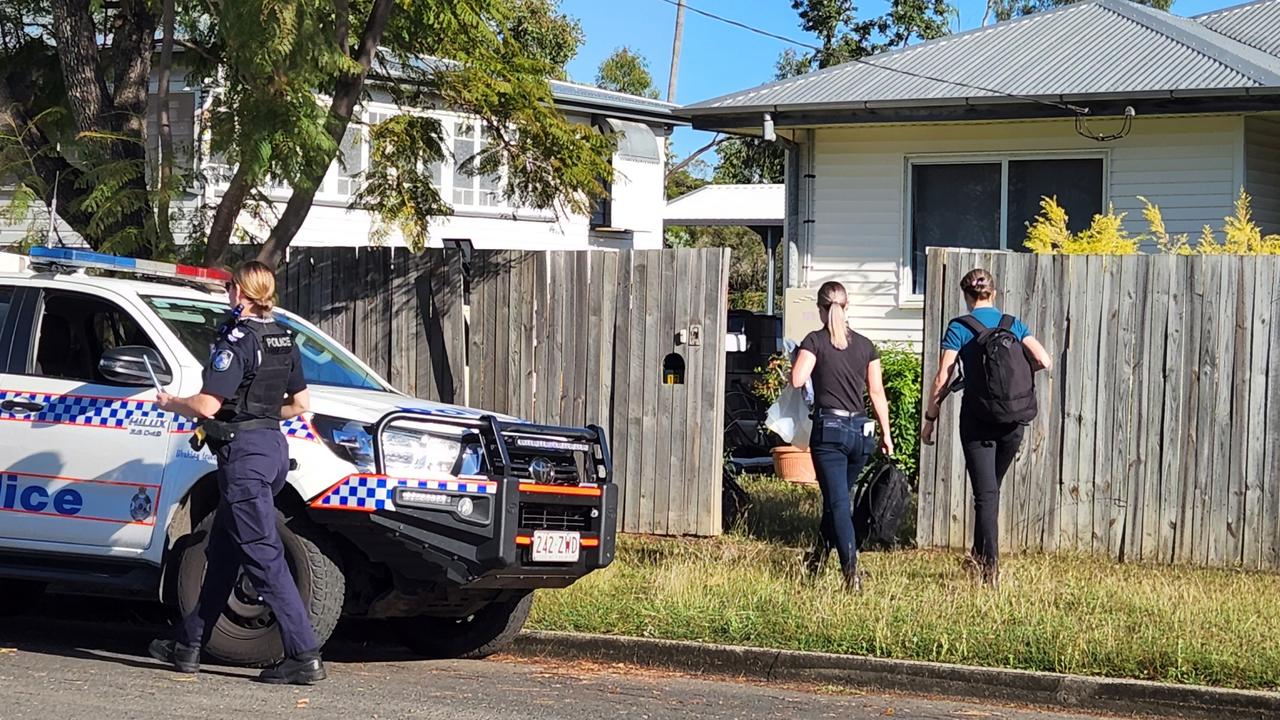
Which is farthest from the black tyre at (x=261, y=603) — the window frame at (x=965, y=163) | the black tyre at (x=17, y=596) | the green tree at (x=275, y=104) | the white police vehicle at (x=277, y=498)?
the window frame at (x=965, y=163)

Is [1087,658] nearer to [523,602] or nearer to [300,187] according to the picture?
[523,602]

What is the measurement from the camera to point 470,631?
8.35 metres

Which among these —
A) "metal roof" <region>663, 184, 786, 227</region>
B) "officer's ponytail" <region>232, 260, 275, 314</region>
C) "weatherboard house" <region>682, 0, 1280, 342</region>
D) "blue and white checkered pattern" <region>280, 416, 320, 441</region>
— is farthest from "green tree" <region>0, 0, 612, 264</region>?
→ "metal roof" <region>663, 184, 786, 227</region>

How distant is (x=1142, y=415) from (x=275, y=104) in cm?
586

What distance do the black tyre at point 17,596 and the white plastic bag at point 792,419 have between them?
4.39 metres

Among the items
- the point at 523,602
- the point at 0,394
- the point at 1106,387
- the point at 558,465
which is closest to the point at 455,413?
the point at 558,465

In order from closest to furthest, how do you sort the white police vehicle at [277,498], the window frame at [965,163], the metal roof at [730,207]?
the white police vehicle at [277,498] < the window frame at [965,163] < the metal roof at [730,207]

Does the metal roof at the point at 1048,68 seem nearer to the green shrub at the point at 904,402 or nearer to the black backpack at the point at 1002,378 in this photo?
the green shrub at the point at 904,402

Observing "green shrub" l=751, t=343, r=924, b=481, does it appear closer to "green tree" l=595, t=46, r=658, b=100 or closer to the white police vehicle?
the white police vehicle

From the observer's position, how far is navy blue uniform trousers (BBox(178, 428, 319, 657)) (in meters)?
6.96

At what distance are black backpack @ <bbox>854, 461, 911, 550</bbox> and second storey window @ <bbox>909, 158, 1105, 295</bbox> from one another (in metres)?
5.82

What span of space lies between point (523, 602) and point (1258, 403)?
5.09m

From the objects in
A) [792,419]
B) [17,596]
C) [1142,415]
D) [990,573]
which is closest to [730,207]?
[1142,415]

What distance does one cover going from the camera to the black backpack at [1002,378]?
8992 mm
